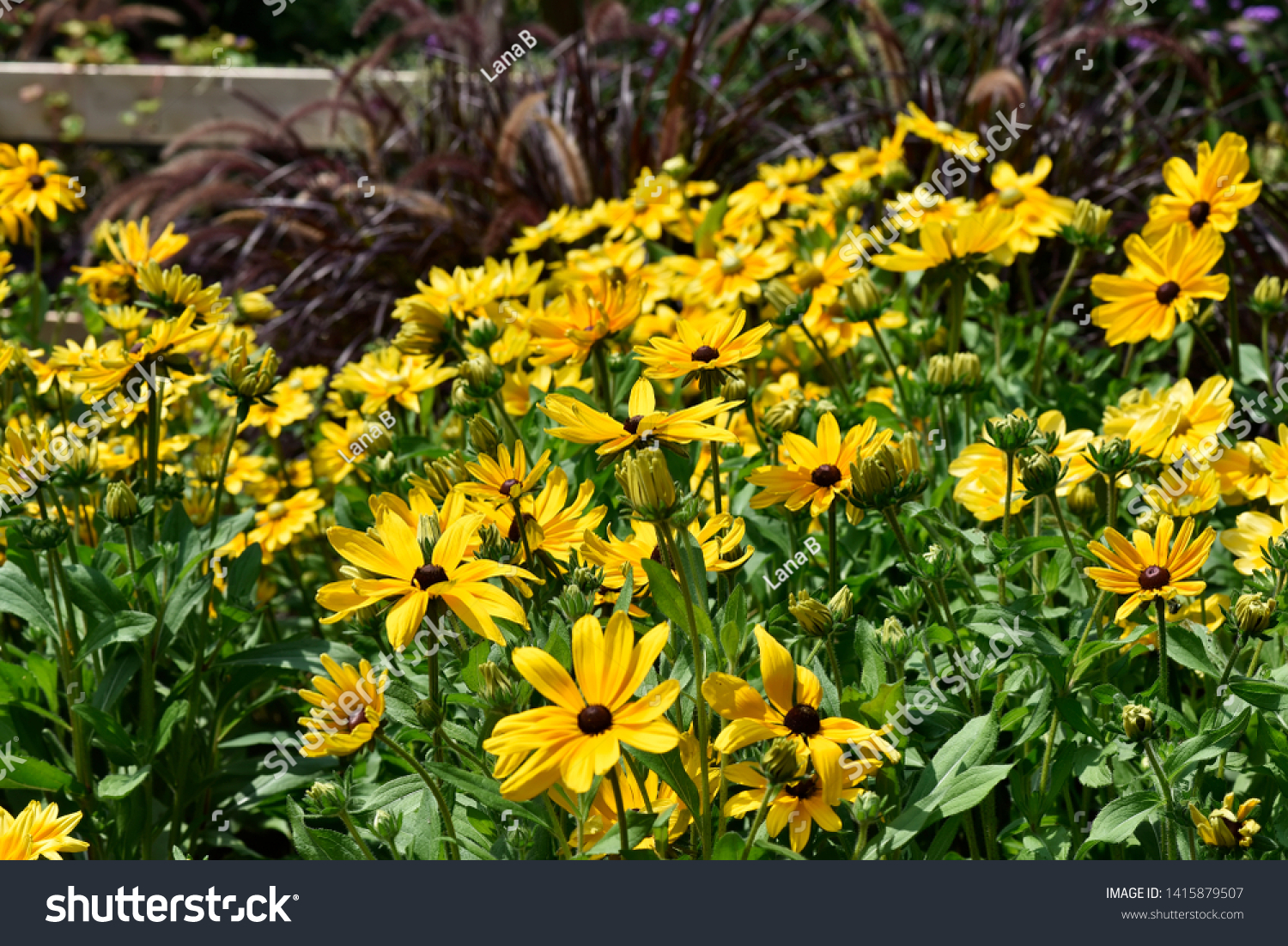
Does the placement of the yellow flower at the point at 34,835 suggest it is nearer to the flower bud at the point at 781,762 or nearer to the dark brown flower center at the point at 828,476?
the flower bud at the point at 781,762

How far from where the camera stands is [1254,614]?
1261 mm

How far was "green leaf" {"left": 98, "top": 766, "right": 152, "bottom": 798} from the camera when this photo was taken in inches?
60.6

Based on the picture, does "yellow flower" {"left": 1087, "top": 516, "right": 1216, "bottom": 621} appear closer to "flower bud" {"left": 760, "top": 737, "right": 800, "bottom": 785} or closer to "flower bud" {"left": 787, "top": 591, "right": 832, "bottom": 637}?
"flower bud" {"left": 787, "top": 591, "right": 832, "bottom": 637}

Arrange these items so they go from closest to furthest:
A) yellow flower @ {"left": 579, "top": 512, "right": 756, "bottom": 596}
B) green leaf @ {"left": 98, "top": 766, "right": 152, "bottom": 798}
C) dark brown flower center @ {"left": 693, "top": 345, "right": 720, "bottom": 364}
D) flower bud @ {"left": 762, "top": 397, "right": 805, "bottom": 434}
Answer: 1. yellow flower @ {"left": 579, "top": 512, "right": 756, "bottom": 596}
2. dark brown flower center @ {"left": 693, "top": 345, "right": 720, "bottom": 364}
3. green leaf @ {"left": 98, "top": 766, "right": 152, "bottom": 798}
4. flower bud @ {"left": 762, "top": 397, "right": 805, "bottom": 434}

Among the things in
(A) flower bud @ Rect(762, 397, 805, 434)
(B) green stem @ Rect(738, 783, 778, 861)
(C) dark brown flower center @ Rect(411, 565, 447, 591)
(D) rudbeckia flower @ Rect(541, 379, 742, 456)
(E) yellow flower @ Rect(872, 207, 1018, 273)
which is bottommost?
(B) green stem @ Rect(738, 783, 778, 861)

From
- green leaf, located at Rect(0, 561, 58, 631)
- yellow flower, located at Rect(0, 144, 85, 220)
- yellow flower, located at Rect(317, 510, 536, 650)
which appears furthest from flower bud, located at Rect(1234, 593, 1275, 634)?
yellow flower, located at Rect(0, 144, 85, 220)

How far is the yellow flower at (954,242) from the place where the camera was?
187cm

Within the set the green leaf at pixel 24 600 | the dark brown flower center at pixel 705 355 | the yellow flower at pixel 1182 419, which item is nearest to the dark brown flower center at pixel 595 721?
the dark brown flower center at pixel 705 355

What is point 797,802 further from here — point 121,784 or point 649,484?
point 121,784

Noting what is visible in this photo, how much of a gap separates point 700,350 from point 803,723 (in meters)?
0.52

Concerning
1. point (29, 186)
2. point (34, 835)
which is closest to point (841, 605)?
point (34, 835)

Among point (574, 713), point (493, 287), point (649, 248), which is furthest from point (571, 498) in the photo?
point (649, 248)

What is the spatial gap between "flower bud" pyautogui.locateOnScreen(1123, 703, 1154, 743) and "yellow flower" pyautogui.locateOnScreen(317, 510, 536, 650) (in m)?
0.60

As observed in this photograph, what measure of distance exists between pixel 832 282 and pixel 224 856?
1.49m
